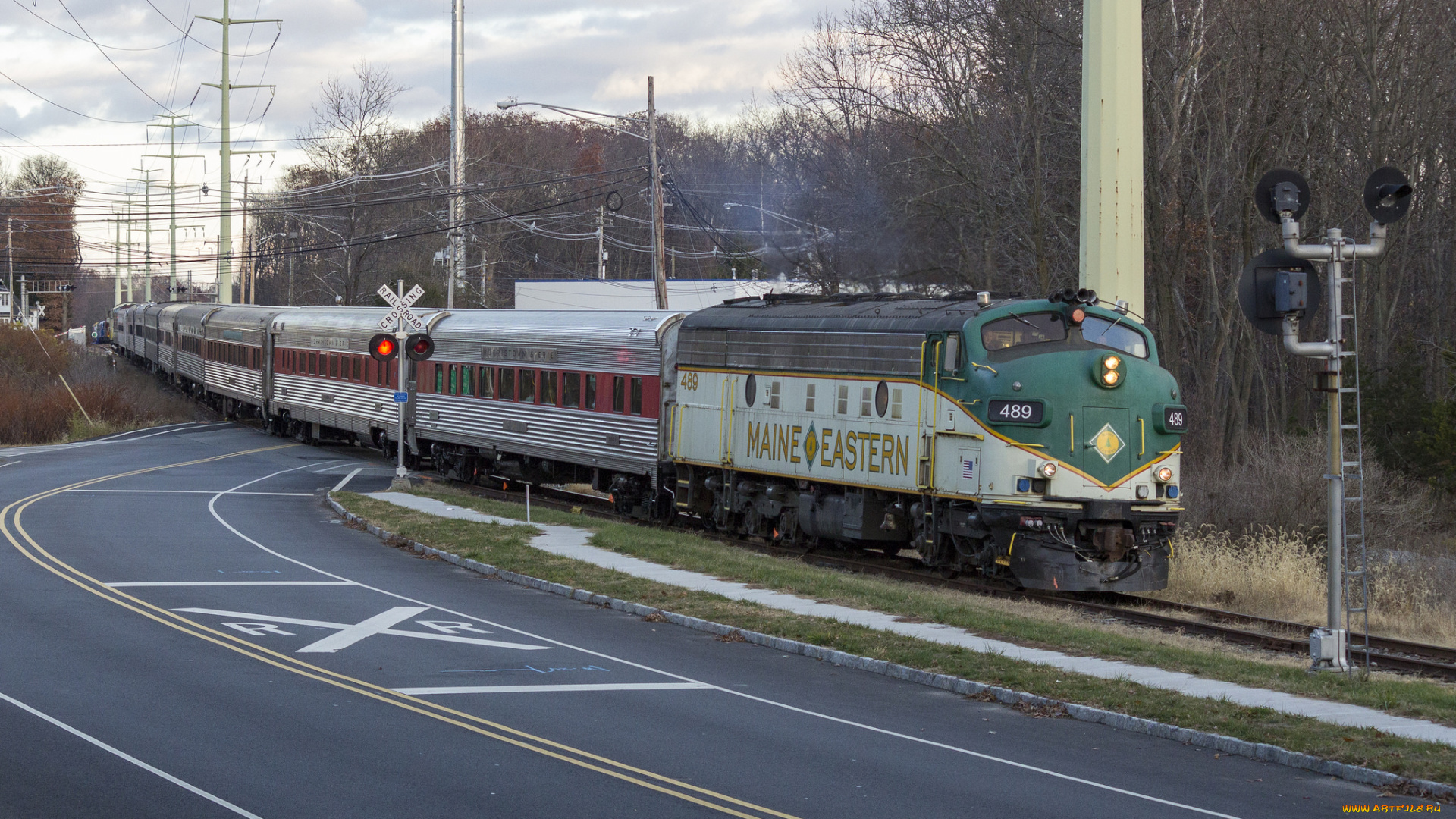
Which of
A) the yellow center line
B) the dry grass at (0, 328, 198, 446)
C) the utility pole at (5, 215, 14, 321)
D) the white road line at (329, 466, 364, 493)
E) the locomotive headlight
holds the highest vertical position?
the utility pole at (5, 215, 14, 321)

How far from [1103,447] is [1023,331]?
180 cm

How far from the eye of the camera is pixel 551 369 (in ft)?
94.1

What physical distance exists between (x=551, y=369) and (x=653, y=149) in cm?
787

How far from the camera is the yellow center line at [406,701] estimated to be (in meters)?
9.03

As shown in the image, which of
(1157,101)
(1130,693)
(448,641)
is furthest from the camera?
(1157,101)

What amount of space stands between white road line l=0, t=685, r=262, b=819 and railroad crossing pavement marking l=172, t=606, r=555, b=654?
117 inches

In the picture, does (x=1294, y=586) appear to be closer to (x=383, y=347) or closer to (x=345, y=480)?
(x=383, y=347)

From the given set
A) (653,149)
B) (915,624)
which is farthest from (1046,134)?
(915,624)

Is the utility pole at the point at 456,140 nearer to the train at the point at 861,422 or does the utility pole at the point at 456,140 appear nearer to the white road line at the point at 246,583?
the train at the point at 861,422

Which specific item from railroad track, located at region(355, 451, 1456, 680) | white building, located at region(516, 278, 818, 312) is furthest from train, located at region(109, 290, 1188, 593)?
white building, located at region(516, 278, 818, 312)

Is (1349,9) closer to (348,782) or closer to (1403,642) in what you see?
(1403,642)

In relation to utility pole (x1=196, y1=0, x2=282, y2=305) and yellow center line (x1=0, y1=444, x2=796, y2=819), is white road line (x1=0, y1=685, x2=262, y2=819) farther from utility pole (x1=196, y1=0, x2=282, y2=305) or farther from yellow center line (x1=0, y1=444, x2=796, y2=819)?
utility pole (x1=196, y1=0, x2=282, y2=305)

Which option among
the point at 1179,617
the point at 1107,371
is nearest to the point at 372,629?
the point at 1179,617

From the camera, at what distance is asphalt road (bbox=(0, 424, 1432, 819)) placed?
8766 mm
